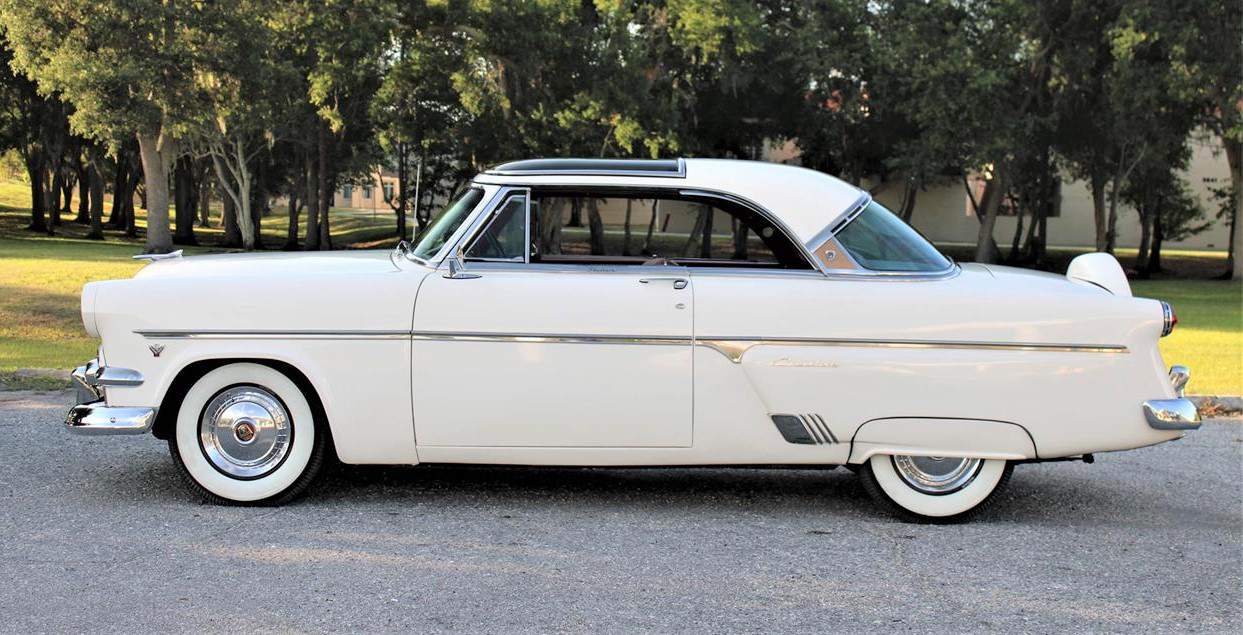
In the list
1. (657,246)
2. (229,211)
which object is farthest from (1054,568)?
(229,211)

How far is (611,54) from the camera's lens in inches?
1244

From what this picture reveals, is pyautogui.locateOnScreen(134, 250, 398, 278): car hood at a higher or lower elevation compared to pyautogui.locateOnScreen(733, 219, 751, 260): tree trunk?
lower

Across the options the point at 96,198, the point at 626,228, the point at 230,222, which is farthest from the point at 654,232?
the point at 96,198

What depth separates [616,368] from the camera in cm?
535

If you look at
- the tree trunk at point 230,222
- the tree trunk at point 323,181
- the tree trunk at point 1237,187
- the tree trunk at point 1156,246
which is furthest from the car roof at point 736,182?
the tree trunk at point 230,222

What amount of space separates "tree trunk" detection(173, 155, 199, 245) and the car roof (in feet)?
144

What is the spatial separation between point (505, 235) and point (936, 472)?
2365 millimetres

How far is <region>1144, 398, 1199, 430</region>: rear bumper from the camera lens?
5340mm

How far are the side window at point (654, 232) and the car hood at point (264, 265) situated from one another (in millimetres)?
865

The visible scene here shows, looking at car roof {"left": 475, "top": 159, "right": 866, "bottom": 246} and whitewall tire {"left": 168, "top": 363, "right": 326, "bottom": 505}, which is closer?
whitewall tire {"left": 168, "top": 363, "right": 326, "bottom": 505}

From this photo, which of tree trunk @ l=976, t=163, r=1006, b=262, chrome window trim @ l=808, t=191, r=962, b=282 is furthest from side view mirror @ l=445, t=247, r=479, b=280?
tree trunk @ l=976, t=163, r=1006, b=262

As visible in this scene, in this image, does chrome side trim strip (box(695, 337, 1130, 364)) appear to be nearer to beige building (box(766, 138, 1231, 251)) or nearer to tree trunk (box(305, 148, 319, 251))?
tree trunk (box(305, 148, 319, 251))

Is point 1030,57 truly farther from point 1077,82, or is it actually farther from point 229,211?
point 229,211

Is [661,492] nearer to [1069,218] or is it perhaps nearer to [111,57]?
[111,57]
